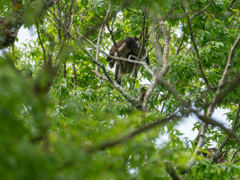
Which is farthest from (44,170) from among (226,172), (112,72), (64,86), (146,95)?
(112,72)

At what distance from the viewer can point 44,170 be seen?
932mm

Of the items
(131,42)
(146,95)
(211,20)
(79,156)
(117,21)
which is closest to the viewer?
(79,156)

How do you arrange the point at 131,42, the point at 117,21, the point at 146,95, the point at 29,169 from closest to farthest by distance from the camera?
the point at 29,169, the point at 146,95, the point at 131,42, the point at 117,21

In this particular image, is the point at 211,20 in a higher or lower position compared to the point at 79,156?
higher

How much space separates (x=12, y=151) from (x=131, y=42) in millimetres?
5221

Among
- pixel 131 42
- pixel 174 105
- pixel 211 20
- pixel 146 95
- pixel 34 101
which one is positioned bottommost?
pixel 34 101

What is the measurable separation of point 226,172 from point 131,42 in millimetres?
4106

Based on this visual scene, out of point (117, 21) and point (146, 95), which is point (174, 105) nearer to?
point (146, 95)

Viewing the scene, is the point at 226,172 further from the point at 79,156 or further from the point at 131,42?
the point at 131,42

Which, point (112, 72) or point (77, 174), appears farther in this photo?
point (112, 72)

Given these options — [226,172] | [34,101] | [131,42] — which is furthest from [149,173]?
[131,42]

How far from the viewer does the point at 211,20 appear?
4.36m

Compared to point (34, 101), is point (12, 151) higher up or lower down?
lower down

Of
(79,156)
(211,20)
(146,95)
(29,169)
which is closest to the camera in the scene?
(29,169)
